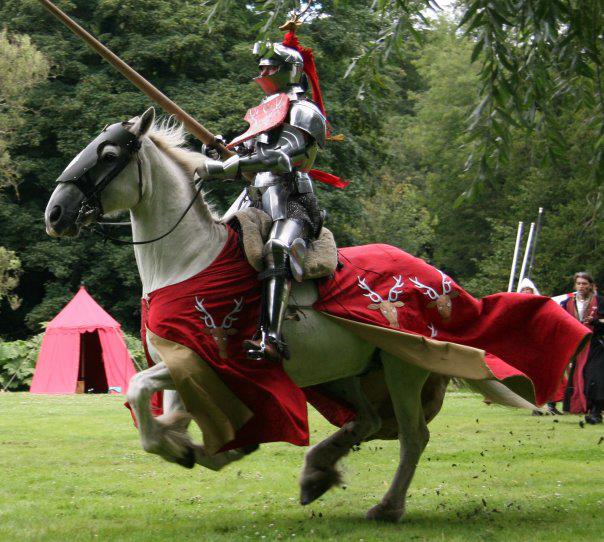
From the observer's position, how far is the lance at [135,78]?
7070 millimetres

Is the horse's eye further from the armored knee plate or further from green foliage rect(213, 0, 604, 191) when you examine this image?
green foliage rect(213, 0, 604, 191)

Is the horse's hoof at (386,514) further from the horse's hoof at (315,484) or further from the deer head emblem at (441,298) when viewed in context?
the deer head emblem at (441,298)

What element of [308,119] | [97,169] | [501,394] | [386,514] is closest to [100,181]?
[97,169]

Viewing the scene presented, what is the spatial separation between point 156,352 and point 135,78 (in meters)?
1.97

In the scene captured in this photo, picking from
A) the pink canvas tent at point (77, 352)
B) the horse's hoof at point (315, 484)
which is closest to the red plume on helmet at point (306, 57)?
the horse's hoof at point (315, 484)

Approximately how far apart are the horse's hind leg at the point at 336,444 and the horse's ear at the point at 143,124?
2564 mm

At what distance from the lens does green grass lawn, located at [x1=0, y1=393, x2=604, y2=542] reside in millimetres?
7023

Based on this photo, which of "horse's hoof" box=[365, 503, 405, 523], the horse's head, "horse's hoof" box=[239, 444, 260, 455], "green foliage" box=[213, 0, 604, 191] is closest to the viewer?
the horse's head

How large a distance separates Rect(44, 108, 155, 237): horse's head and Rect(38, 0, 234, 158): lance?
1.56 feet

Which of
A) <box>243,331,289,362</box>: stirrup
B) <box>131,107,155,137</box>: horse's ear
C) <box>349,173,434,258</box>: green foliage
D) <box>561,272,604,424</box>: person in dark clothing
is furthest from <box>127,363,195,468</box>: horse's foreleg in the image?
<box>349,173,434,258</box>: green foliage

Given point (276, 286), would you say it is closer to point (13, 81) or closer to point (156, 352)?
point (156, 352)

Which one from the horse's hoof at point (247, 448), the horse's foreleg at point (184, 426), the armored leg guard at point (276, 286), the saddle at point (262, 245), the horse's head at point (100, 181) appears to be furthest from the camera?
the horse's hoof at point (247, 448)

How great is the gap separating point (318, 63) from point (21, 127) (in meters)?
8.84

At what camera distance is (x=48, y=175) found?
31641 millimetres
